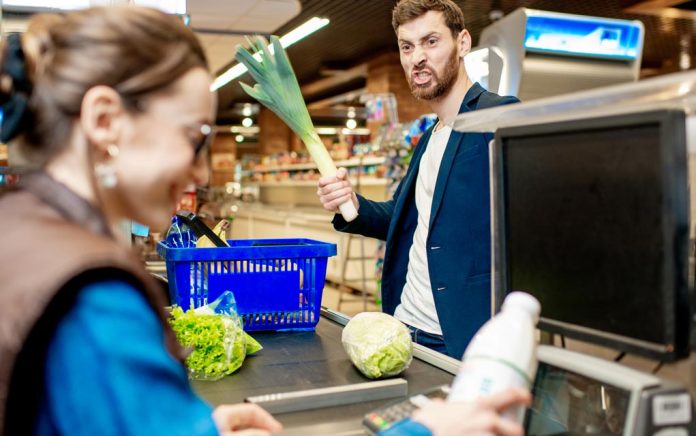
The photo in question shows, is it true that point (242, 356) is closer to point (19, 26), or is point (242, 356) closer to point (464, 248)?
point (464, 248)

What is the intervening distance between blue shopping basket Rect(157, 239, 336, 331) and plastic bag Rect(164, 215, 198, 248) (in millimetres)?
80

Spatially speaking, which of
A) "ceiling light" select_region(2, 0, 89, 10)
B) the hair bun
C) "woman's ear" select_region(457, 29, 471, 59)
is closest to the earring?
the hair bun

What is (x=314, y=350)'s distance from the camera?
1801mm

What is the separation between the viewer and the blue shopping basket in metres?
1.96

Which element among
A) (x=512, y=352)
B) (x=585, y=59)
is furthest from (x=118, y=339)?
(x=585, y=59)

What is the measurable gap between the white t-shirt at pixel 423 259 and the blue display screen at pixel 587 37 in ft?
10.2

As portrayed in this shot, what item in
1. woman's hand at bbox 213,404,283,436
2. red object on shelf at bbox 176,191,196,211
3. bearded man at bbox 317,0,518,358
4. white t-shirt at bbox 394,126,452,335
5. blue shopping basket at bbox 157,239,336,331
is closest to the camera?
woman's hand at bbox 213,404,283,436

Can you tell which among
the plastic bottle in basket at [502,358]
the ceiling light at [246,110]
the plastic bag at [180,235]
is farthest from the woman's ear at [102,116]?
the ceiling light at [246,110]

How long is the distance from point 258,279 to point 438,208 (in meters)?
0.59

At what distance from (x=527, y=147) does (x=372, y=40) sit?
10.0 meters

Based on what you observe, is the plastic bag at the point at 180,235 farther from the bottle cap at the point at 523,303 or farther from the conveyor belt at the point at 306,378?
the bottle cap at the point at 523,303

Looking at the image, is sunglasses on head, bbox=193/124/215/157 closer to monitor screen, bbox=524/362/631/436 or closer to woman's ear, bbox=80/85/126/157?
woman's ear, bbox=80/85/126/157

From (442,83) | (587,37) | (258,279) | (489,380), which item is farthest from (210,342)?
(587,37)

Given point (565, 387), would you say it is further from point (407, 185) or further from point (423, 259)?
point (407, 185)
